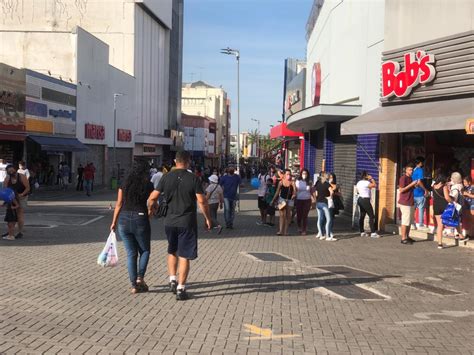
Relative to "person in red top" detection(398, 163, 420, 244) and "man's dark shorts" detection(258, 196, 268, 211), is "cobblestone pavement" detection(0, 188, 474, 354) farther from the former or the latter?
"man's dark shorts" detection(258, 196, 268, 211)

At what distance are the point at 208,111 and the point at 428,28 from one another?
319ft

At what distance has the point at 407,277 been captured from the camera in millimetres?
8992

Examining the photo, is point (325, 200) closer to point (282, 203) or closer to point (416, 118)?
point (282, 203)

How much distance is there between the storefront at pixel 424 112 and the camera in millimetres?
11906

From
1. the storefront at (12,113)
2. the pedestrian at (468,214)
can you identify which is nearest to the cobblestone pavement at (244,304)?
the pedestrian at (468,214)

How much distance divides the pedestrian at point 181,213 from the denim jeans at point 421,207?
25.8ft

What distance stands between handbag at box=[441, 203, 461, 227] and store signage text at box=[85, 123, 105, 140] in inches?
1204

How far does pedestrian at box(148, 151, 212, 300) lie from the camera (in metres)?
7.02

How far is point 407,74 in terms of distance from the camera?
534 inches

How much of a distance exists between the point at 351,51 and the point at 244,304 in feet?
42.2

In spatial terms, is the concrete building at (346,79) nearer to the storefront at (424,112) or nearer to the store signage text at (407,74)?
the storefront at (424,112)

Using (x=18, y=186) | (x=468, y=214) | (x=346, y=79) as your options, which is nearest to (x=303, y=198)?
(x=468, y=214)

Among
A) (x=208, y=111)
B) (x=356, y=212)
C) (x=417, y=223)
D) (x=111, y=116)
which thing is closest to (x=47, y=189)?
(x=111, y=116)

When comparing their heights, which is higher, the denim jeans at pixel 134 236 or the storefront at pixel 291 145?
the storefront at pixel 291 145
